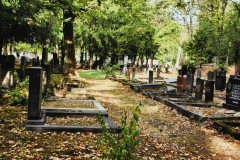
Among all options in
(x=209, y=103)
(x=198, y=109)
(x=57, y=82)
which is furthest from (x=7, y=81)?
(x=209, y=103)

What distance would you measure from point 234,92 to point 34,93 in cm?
914

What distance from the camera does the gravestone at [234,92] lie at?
13.8 m

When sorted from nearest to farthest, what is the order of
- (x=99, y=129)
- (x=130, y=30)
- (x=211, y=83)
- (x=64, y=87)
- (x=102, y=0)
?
1. (x=99, y=129)
2. (x=211, y=83)
3. (x=64, y=87)
4. (x=102, y=0)
5. (x=130, y=30)

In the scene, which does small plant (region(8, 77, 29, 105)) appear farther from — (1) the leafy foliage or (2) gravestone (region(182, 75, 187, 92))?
(2) gravestone (region(182, 75, 187, 92))

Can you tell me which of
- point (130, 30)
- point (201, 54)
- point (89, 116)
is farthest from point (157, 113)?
point (130, 30)

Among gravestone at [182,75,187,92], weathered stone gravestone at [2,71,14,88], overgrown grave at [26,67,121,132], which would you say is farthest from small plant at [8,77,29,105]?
gravestone at [182,75,187,92]

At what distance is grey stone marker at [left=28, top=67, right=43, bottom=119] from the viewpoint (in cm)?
879

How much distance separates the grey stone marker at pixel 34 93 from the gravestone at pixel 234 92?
29.3 feet

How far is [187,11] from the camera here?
44562mm

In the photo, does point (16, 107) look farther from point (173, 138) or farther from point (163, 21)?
point (163, 21)

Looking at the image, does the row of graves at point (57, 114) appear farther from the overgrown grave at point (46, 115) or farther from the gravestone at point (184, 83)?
the gravestone at point (184, 83)

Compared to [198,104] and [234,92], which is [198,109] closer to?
[198,104]

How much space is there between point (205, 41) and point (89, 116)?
86.8 ft

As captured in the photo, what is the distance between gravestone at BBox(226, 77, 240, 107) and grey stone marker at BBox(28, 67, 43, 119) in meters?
8.93
